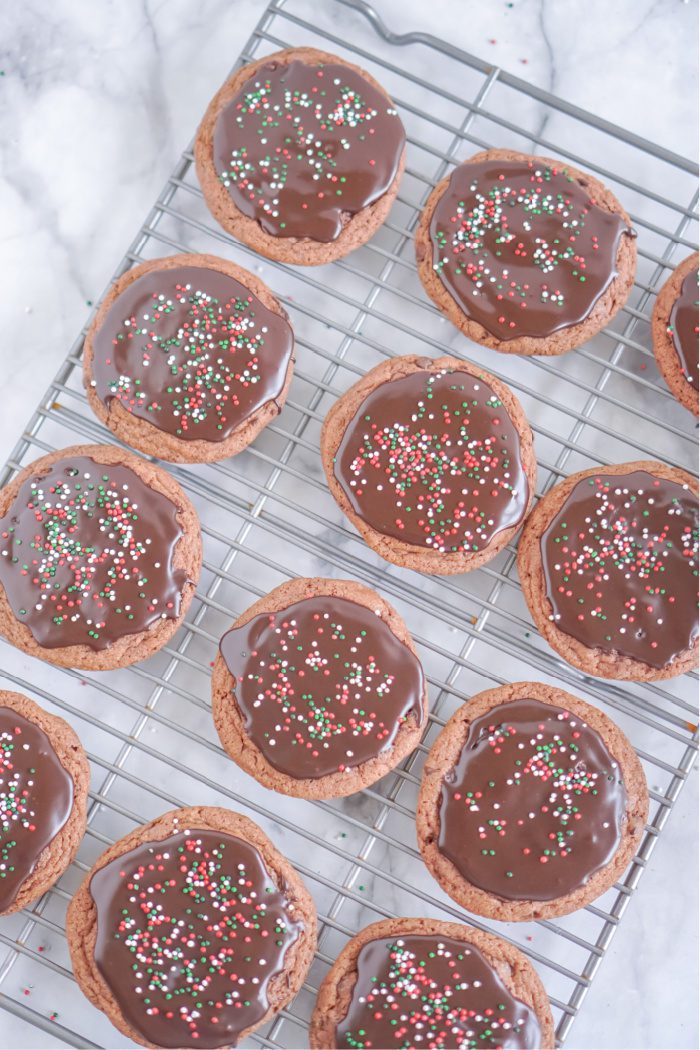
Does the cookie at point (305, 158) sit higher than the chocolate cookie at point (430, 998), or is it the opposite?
the cookie at point (305, 158)

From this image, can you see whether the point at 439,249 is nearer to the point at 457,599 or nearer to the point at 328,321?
the point at 328,321

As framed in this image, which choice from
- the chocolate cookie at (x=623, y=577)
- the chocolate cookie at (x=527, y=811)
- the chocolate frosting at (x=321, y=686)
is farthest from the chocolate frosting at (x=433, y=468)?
the chocolate cookie at (x=527, y=811)

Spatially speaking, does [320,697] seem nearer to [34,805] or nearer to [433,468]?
[433,468]

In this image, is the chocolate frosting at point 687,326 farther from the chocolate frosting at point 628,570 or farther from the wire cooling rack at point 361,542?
the chocolate frosting at point 628,570

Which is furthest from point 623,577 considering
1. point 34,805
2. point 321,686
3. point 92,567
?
point 34,805

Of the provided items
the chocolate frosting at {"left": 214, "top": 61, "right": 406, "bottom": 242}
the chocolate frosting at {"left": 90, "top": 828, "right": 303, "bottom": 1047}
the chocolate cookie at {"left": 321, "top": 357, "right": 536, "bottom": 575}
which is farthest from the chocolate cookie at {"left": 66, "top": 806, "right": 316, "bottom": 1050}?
the chocolate frosting at {"left": 214, "top": 61, "right": 406, "bottom": 242}

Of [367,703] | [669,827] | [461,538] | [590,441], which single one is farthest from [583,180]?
[669,827]
